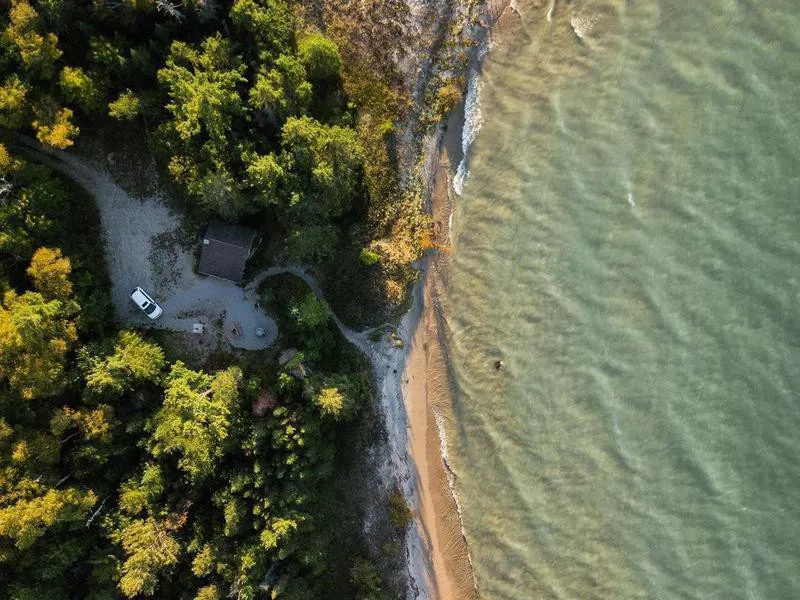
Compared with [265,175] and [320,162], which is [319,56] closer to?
[320,162]

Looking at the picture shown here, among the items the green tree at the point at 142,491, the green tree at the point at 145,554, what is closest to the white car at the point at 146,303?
the green tree at the point at 142,491

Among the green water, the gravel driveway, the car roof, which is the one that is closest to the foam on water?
the green water

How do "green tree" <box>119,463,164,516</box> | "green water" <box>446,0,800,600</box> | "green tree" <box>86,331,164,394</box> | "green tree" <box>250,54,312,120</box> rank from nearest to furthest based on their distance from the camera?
"green tree" <box>86,331,164,394</box> → "green tree" <box>250,54,312,120</box> → "green tree" <box>119,463,164,516</box> → "green water" <box>446,0,800,600</box>

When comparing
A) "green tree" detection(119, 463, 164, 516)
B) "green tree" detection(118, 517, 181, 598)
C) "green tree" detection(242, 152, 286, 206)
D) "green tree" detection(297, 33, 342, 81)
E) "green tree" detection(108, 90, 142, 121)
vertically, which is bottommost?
"green tree" detection(118, 517, 181, 598)

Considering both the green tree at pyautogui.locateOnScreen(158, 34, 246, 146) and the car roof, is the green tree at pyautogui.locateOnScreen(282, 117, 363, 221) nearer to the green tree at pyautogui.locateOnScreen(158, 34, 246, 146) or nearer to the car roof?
the green tree at pyautogui.locateOnScreen(158, 34, 246, 146)

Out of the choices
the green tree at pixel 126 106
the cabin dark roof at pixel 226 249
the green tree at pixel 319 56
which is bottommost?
the cabin dark roof at pixel 226 249

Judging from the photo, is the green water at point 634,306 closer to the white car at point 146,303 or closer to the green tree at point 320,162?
the green tree at point 320,162

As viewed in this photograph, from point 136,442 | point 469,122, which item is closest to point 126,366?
point 136,442
